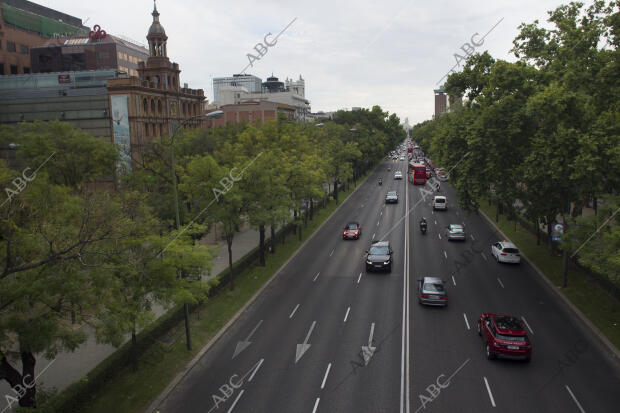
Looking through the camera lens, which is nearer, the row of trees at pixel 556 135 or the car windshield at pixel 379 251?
the row of trees at pixel 556 135

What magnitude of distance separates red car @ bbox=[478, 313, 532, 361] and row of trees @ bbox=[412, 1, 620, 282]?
15.5 feet

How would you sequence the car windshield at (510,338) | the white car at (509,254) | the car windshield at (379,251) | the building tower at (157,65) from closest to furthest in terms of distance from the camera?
the car windshield at (510,338) < the car windshield at (379,251) < the white car at (509,254) < the building tower at (157,65)

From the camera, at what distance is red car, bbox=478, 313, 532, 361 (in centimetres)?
1775

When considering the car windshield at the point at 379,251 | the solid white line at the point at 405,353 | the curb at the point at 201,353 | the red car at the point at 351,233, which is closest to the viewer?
the solid white line at the point at 405,353

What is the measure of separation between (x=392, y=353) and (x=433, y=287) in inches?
266

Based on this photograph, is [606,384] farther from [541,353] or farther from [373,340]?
[373,340]

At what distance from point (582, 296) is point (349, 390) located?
55.5 ft

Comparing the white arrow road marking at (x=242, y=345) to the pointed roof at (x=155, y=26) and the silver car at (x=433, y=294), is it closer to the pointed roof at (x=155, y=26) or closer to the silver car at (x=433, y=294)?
the silver car at (x=433, y=294)

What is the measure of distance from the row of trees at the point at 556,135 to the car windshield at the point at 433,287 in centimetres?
710

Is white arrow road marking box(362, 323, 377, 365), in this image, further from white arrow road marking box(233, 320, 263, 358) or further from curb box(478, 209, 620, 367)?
curb box(478, 209, 620, 367)

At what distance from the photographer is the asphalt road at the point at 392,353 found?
15695 mm

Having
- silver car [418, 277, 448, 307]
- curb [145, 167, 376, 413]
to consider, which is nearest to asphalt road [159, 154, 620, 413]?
curb [145, 167, 376, 413]

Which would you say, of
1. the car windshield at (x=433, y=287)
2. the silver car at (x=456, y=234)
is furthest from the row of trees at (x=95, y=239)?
the silver car at (x=456, y=234)

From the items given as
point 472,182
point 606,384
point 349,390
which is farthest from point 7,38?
point 606,384
